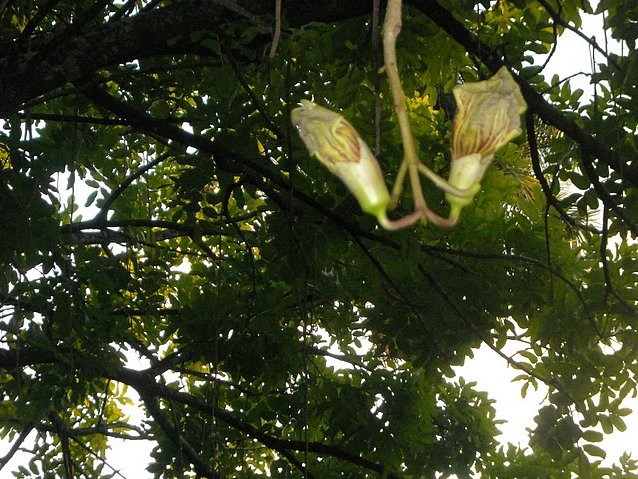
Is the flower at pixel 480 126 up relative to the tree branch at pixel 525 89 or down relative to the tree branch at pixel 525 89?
down

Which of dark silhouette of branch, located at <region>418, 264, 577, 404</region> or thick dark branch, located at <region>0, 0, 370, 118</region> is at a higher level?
thick dark branch, located at <region>0, 0, 370, 118</region>

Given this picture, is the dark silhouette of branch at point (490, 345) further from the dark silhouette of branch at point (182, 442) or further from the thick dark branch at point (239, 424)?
the dark silhouette of branch at point (182, 442)

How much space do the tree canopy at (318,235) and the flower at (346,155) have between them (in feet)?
5.07

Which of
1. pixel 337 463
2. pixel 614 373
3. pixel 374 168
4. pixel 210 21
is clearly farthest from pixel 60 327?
pixel 374 168

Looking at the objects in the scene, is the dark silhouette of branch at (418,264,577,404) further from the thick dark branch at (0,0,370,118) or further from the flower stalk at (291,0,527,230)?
the flower stalk at (291,0,527,230)

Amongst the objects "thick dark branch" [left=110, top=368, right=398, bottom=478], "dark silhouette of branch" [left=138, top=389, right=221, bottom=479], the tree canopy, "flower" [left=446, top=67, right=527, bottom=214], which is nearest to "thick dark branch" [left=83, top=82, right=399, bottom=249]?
the tree canopy

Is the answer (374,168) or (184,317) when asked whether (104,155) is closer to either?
(184,317)

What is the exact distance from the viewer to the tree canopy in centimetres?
259

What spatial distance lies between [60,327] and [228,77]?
1295 millimetres

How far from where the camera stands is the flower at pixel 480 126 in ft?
1.96

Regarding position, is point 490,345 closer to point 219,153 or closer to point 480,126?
point 219,153

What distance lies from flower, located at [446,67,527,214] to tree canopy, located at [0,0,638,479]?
5.03 feet

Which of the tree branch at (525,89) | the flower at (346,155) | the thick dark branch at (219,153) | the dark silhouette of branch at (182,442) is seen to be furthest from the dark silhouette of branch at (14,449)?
the flower at (346,155)

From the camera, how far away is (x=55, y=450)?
5.61m
